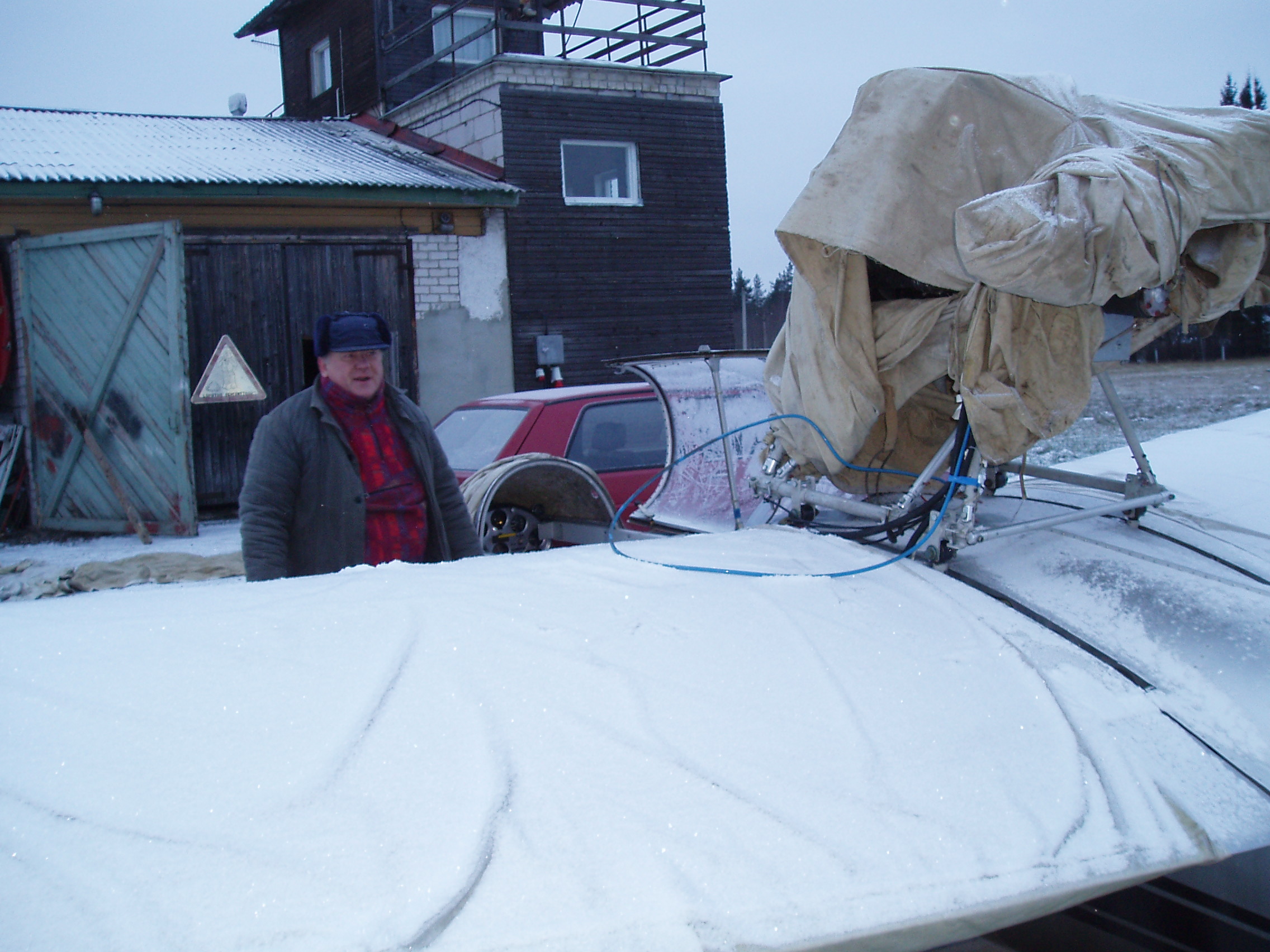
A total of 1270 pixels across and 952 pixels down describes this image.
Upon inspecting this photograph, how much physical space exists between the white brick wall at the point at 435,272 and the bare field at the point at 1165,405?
703cm

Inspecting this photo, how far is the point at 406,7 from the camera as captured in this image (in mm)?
17859

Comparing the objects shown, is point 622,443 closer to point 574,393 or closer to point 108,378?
point 574,393

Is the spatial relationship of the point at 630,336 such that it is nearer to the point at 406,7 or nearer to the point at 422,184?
the point at 422,184

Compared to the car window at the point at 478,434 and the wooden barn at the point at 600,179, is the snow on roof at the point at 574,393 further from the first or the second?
the wooden barn at the point at 600,179

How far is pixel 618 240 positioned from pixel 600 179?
1.31m

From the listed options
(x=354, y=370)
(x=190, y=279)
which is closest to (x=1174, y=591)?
(x=354, y=370)

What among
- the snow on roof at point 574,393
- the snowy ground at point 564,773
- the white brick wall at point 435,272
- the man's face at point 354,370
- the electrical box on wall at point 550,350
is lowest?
the snowy ground at point 564,773

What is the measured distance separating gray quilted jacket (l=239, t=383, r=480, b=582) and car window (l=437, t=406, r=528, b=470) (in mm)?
2285

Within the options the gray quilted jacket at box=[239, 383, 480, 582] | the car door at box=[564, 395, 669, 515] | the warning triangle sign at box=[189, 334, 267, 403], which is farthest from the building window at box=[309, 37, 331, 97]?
the gray quilted jacket at box=[239, 383, 480, 582]

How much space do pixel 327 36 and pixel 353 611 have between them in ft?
67.6

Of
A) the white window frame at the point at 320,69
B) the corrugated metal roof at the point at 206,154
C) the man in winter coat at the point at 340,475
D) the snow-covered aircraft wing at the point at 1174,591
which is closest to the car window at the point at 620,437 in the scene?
the man in winter coat at the point at 340,475

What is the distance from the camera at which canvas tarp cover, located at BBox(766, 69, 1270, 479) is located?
2252 mm

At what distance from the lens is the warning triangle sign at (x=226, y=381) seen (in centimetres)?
973

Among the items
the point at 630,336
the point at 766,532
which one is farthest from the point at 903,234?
the point at 630,336
